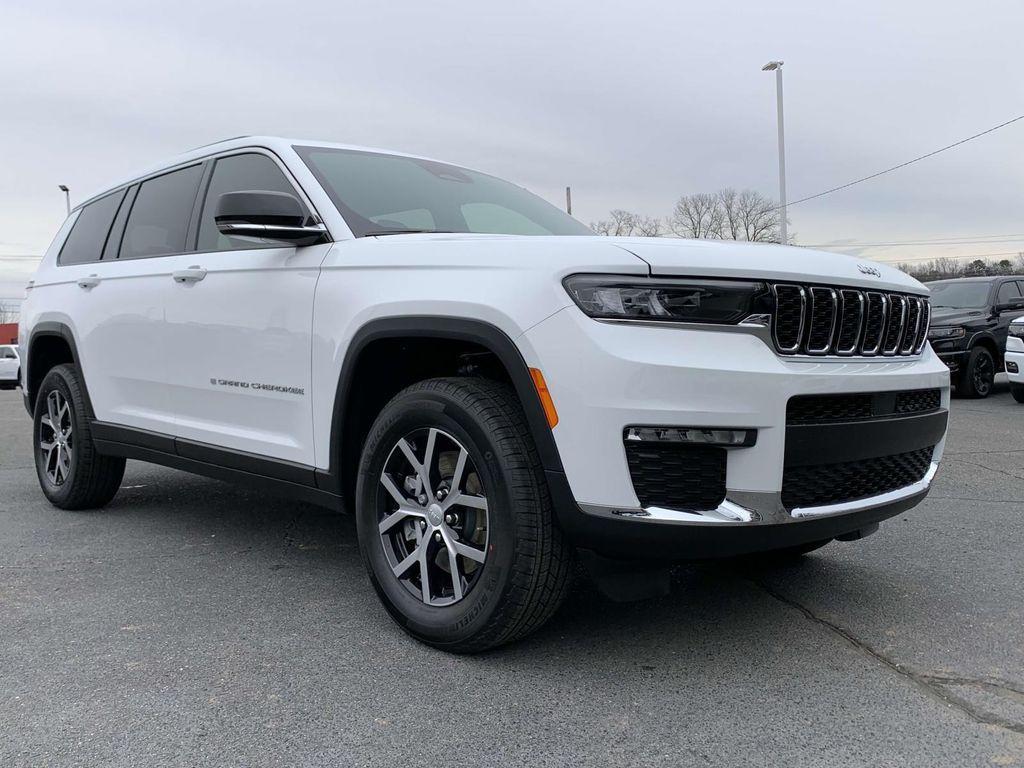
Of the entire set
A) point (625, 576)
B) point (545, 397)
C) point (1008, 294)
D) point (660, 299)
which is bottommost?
point (625, 576)

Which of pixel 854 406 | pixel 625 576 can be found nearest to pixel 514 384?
pixel 625 576

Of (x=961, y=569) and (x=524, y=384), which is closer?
(x=524, y=384)

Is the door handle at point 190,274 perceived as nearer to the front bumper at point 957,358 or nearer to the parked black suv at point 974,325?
the parked black suv at point 974,325

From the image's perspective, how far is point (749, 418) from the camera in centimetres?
236

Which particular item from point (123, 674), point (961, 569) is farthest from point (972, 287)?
point (123, 674)

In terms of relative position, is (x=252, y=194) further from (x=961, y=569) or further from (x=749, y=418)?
(x=961, y=569)

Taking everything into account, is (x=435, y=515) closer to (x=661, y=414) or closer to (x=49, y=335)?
(x=661, y=414)

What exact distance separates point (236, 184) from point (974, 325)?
11028 millimetres

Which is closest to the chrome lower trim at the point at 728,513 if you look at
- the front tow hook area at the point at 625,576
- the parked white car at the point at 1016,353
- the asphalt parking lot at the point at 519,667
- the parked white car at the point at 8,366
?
the front tow hook area at the point at 625,576

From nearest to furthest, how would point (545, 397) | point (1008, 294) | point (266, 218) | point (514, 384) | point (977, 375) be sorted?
point (545, 397), point (514, 384), point (266, 218), point (977, 375), point (1008, 294)

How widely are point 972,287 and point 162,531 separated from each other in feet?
39.7

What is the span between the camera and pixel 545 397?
97.3 inches

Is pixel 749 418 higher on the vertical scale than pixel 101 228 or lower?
lower

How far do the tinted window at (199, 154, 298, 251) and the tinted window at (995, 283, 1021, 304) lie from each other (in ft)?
38.6
